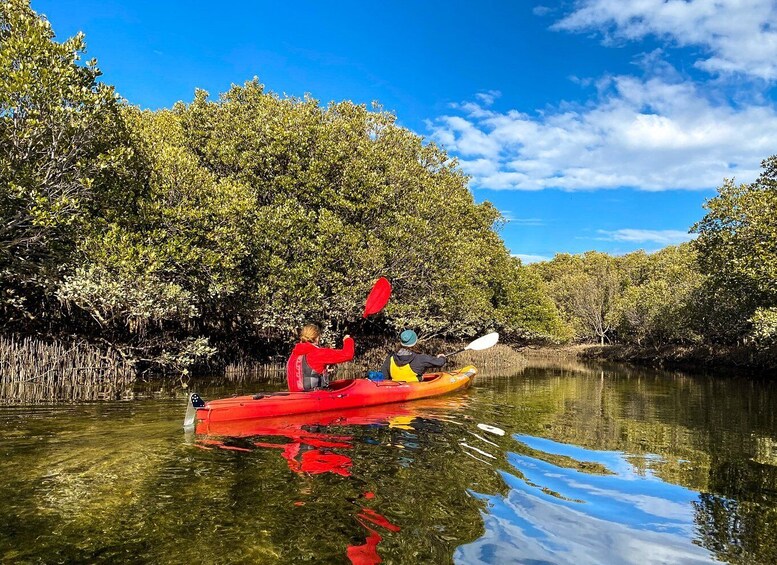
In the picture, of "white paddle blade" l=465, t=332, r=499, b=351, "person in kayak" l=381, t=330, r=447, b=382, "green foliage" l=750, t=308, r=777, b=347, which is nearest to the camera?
"person in kayak" l=381, t=330, r=447, b=382

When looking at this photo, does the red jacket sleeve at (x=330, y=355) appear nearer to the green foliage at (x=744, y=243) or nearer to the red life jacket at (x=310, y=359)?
the red life jacket at (x=310, y=359)

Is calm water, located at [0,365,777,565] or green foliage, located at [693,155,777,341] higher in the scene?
green foliage, located at [693,155,777,341]

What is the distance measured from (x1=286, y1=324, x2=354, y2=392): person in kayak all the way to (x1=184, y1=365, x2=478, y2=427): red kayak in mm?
238

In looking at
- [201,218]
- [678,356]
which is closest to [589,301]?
[678,356]

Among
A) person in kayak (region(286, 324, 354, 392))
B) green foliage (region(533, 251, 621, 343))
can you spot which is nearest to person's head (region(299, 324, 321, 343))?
person in kayak (region(286, 324, 354, 392))

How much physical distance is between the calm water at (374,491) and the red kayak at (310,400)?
A: 31 centimetres

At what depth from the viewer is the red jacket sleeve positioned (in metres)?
8.23

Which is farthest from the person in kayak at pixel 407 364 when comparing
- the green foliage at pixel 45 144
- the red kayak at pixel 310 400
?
the green foliage at pixel 45 144

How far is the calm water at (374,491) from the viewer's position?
3668 mm

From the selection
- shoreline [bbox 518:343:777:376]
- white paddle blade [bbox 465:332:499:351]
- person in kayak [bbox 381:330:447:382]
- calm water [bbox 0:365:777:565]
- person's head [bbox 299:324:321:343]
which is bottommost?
shoreline [bbox 518:343:777:376]

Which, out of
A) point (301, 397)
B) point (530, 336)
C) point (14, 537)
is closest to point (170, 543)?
point (14, 537)

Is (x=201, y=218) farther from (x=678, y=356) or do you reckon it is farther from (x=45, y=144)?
(x=678, y=356)

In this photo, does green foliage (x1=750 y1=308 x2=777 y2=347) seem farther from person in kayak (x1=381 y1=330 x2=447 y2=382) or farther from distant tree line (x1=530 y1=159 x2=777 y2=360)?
person in kayak (x1=381 y1=330 x2=447 y2=382)

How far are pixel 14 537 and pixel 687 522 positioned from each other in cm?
532
